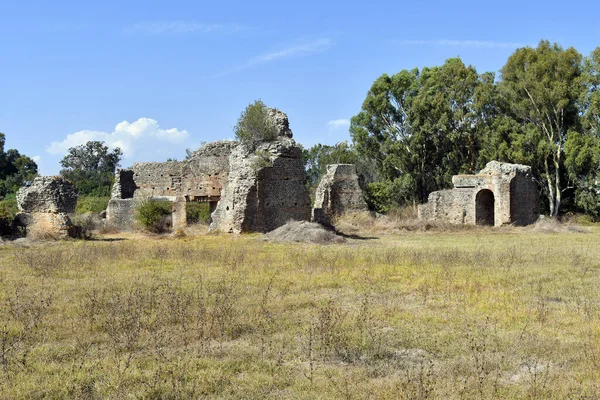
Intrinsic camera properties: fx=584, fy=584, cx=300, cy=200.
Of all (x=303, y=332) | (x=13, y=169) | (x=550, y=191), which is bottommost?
(x=303, y=332)

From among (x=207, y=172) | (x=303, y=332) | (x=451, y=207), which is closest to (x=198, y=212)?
(x=207, y=172)

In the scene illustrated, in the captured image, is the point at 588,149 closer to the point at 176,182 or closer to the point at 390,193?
the point at 390,193

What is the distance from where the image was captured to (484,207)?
92.5ft

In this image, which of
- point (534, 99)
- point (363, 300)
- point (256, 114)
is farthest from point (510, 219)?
point (363, 300)

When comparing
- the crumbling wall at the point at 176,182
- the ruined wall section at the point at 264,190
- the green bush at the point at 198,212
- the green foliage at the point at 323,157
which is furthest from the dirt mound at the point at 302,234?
the green foliage at the point at 323,157

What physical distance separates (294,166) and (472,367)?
15.5 meters

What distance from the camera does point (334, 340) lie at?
573 centimetres

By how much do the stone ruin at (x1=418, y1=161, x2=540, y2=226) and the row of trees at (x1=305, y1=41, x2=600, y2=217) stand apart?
4.36 metres

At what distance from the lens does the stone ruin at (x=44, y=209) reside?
1858 centimetres

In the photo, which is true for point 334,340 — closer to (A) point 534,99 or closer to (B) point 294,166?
(B) point 294,166

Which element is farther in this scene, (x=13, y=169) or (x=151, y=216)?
(x=13, y=169)

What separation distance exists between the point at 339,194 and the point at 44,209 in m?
15.2

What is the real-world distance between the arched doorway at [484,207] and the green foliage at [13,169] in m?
38.2

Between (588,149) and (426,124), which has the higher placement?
(426,124)
